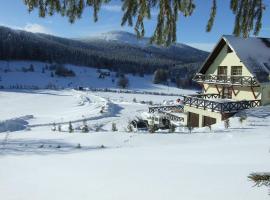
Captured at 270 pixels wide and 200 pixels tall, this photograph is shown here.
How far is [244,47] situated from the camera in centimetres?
3006

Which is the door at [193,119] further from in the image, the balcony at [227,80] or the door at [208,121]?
the balcony at [227,80]

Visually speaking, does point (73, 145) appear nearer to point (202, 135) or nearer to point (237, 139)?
point (202, 135)

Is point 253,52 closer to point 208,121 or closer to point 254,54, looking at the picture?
point 254,54

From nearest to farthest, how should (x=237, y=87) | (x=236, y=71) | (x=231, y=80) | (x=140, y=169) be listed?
(x=140, y=169)
(x=231, y=80)
(x=237, y=87)
(x=236, y=71)

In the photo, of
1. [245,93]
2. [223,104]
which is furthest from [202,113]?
[245,93]

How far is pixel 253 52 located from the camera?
2983 centimetres

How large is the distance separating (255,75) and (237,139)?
11.7m

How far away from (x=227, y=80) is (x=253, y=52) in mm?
3038

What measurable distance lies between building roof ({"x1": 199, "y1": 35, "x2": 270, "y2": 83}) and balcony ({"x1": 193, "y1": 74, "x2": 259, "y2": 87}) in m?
0.61

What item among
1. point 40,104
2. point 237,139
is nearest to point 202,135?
point 237,139

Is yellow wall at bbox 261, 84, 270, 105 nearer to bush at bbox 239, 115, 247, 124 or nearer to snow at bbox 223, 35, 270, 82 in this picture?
snow at bbox 223, 35, 270, 82

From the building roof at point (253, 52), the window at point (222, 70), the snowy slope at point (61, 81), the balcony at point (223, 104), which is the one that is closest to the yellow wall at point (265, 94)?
the balcony at point (223, 104)

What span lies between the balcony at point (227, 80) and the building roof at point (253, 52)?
614 mm

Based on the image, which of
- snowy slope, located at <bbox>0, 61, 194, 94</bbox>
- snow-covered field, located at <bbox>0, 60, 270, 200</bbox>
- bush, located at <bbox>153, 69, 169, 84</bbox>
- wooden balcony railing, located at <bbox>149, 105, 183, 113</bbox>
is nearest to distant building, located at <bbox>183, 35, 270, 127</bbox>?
wooden balcony railing, located at <bbox>149, 105, 183, 113</bbox>
